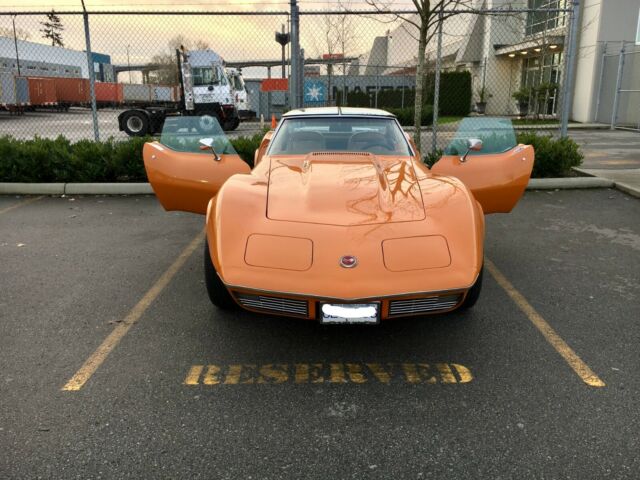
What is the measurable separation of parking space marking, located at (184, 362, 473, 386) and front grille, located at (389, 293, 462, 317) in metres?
0.38

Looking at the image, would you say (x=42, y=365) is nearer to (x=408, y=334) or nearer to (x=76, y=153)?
(x=408, y=334)

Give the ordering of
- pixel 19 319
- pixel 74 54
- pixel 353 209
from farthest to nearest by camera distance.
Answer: pixel 74 54
pixel 19 319
pixel 353 209

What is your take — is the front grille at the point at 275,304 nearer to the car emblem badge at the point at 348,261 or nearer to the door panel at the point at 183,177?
the car emblem badge at the point at 348,261

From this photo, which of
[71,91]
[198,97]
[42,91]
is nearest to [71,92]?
[71,91]

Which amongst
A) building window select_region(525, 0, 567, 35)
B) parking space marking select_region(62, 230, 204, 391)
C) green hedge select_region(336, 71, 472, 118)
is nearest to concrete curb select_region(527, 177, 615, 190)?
parking space marking select_region(62, 230, 204, 391)

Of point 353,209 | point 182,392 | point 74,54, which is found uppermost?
point 74,54

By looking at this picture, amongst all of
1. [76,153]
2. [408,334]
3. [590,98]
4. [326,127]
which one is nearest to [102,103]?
[76,153]

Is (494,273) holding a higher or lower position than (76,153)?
lower

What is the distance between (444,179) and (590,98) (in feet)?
69.7

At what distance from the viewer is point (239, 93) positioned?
826 inches

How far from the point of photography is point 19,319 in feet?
12.7

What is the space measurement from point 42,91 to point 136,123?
16.1m

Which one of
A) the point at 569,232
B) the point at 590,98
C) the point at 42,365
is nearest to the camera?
the point at 42,365

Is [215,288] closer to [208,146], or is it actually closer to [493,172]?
[208,146]
